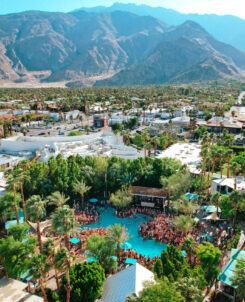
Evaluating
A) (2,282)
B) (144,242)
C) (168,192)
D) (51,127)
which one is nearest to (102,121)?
(51,127)

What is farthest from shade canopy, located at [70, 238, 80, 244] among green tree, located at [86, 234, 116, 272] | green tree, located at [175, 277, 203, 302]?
green tree, located at [175, 277, 203, 302]

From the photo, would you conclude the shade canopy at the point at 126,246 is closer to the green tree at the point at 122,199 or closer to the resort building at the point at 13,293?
the green tree at the point at 122,199

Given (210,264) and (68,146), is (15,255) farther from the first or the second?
(68,146)

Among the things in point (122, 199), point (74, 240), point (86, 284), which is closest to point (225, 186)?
point (122, 199)

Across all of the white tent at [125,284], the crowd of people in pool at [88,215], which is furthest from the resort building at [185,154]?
the white tent at [125,284]

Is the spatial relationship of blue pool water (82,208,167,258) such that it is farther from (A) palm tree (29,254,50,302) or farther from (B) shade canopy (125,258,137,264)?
(A) palm tree (29,254,50,302)
